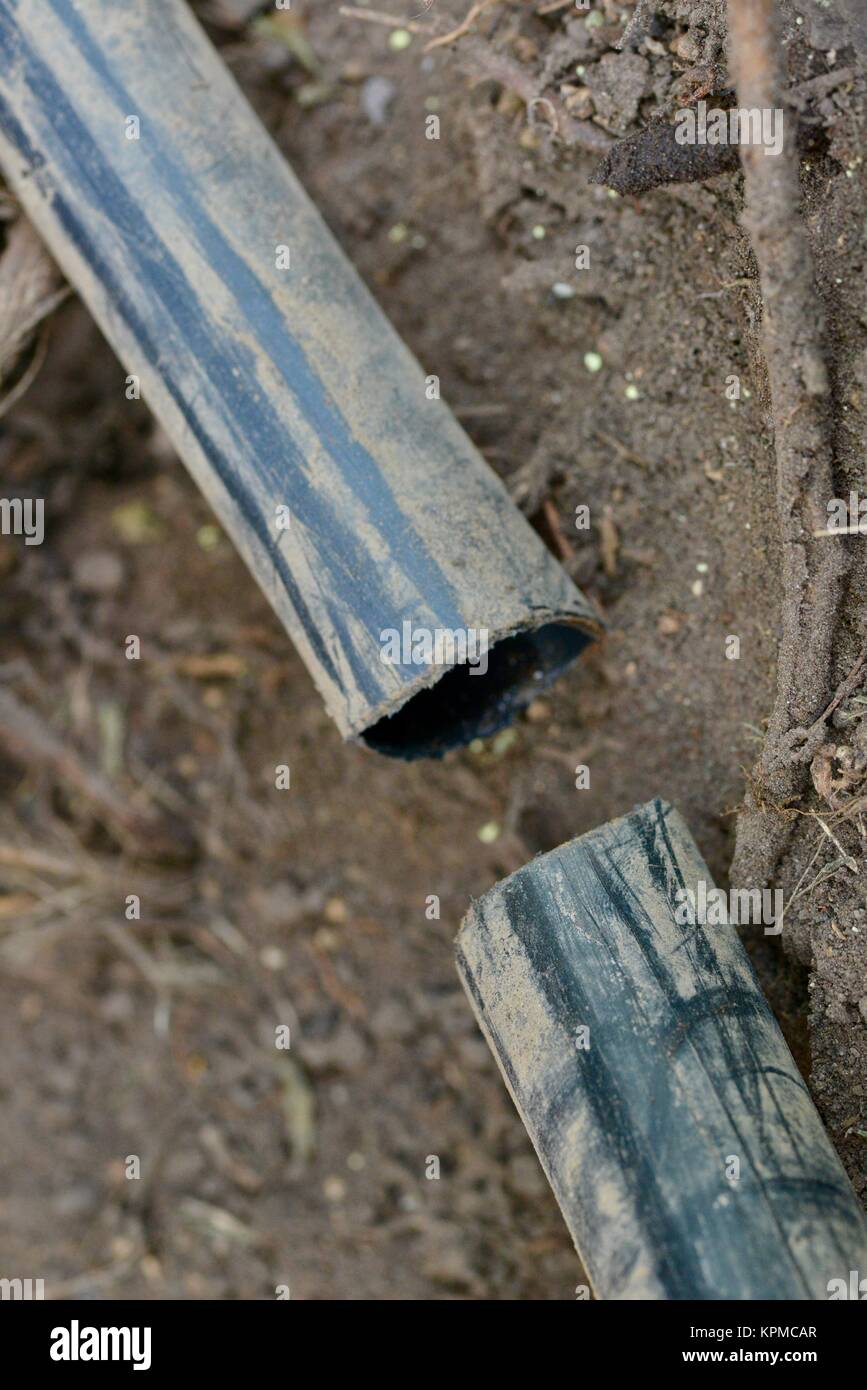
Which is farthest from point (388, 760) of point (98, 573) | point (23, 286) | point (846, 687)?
point (23, 286)

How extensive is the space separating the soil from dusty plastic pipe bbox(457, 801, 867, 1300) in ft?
0.73

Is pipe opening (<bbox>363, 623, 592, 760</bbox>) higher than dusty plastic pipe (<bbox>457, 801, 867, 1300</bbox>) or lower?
higher

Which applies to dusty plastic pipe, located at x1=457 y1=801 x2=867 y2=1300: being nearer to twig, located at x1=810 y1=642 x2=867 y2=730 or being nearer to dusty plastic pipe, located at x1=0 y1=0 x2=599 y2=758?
twig, located at x1=810 y1=642 x2=867 y2=730

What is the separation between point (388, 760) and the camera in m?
2.58

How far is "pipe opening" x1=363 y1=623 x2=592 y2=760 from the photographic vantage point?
2.26 meters

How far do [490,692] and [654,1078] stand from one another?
2.89ft

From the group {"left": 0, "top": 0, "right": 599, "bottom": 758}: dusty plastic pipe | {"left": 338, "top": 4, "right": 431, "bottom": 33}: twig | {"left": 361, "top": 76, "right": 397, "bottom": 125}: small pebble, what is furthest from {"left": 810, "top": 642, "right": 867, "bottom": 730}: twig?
{"left": 361, "top": 76, "right": 397, "bottom": 125}: small pebble

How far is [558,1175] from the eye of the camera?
1.71 m

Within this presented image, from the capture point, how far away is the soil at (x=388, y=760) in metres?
2.01

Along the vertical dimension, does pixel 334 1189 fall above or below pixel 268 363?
below

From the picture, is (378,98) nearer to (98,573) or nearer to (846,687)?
(98,573)

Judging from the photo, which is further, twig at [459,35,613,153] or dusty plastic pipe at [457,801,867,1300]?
twig at [459,35,613,153]
